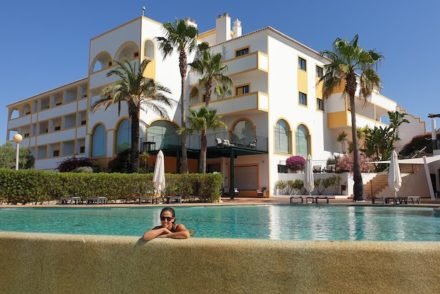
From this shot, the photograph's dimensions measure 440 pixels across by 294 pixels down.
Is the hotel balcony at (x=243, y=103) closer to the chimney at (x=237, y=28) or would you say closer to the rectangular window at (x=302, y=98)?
the rectangular window at (x=302, y=98)

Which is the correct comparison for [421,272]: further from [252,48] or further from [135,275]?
[252,48]

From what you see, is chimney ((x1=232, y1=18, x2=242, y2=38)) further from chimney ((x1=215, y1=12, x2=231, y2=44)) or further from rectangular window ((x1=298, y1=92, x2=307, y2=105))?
rectangular window ((x1=298, y1=92, x2=307, y2=105))

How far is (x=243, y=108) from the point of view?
31922mm

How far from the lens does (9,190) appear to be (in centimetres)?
1927

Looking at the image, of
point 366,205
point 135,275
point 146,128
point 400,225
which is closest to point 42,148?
point 146,128

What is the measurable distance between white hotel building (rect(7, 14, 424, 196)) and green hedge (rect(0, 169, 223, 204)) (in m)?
5.96

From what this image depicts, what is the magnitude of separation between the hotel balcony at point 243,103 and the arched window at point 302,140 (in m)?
4.91

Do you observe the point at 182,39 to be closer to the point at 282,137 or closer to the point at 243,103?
the point at 243,103

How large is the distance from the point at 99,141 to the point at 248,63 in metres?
14.8

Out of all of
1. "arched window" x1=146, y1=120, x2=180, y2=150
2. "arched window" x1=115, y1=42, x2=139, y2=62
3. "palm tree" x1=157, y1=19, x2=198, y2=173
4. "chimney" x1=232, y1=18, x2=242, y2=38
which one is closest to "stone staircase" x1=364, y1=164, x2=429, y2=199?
"palm tree" x1=157, y1=19, x2=198, y2=173

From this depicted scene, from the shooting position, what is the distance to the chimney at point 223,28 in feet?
126

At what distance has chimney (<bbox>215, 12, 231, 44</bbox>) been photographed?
126ft

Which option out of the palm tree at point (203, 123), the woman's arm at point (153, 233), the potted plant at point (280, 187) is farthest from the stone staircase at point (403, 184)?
the woman's arm at point (153, 233)

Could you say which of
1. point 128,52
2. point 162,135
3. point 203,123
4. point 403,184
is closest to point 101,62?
point 128,52
